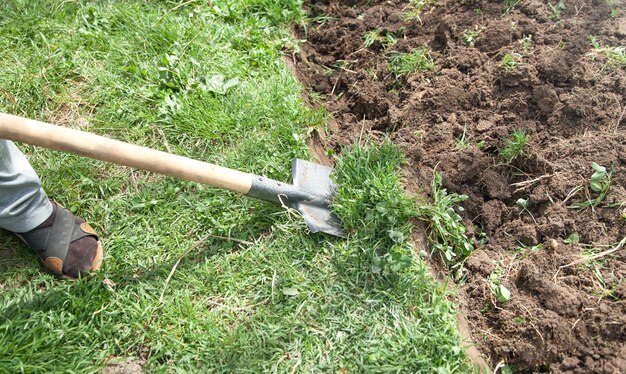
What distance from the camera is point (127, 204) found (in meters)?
2.55

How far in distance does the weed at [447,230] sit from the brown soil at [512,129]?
63 millimetres

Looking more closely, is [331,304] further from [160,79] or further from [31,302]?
[160,79]

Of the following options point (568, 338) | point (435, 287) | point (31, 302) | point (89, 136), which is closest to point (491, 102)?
point (435, 287)

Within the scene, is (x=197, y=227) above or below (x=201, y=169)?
below

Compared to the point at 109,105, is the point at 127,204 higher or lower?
lower

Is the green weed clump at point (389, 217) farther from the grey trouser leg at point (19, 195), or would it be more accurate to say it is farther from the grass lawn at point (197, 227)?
the grey trouser leg at point (19, 195)

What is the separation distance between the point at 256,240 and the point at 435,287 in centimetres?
85

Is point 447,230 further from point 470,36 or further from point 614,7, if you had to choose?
point 614,7

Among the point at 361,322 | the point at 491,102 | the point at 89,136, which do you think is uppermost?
the point at 89,136

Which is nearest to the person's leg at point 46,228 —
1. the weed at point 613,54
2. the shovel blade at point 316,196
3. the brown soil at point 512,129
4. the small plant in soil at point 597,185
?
the shovel blade at point 316,196

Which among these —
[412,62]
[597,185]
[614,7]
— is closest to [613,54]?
[614,7]

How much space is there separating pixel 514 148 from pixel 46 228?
2.23 m

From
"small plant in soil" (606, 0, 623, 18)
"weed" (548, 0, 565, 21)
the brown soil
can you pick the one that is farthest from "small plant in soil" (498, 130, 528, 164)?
"small plant in soil" (606, 0, 623, 18)

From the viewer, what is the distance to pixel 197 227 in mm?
2504
